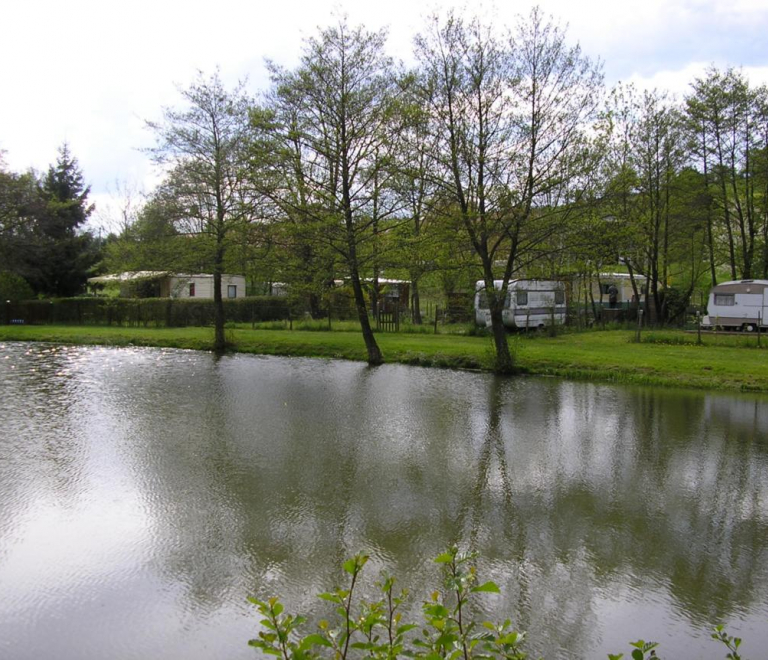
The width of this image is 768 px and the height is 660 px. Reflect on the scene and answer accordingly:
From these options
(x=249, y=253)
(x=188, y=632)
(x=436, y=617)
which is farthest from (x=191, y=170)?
(x=436, y=617)

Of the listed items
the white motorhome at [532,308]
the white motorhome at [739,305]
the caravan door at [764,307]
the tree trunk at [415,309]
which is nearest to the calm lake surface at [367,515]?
the white motorhome at [532,308]

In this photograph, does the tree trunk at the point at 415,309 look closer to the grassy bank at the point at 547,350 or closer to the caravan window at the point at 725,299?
the grassy bank at the point at 547,350

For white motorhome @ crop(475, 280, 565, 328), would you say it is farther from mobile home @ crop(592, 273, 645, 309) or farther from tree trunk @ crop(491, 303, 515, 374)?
tree trunk @ crop(491, 303, 515, 374)

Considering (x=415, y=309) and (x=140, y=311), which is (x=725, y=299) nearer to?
(x=415, y=309)

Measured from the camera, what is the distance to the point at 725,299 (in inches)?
Result: 1037

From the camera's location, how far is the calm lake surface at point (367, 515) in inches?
173

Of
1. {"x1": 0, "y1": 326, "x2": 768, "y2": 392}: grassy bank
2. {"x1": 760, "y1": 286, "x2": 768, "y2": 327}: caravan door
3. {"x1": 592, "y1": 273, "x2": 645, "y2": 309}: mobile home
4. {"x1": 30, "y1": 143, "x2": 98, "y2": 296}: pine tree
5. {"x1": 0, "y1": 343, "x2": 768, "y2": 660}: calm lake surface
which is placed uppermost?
{"x1": 30, "y1": 143, "x2": 98, "y2": 296}: pine tree

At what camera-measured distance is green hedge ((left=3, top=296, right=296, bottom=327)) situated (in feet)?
106

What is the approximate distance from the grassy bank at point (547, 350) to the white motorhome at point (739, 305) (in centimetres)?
401

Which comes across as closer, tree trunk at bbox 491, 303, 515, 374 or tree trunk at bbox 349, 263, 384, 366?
tree trunk at bbox 491, 303, 515, 374

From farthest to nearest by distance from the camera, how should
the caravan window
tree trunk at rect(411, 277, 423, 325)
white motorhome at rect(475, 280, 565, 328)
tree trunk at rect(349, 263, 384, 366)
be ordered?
tree trunk at rect(411, 277, 423, 325)
white motorhome at rect(475, 280, 565, 328)
the caravan window
tree trunk at rect(349, 263, 384, 366)

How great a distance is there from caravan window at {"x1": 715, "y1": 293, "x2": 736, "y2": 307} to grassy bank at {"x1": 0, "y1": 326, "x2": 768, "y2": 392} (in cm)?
414

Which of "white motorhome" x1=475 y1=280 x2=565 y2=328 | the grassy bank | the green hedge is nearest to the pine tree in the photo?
the green hedge

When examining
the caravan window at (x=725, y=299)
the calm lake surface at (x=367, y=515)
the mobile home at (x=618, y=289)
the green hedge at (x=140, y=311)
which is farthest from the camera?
the mobile home at (x=618, y=289)
